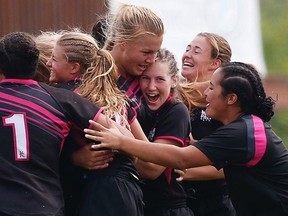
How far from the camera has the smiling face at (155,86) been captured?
19.0ft

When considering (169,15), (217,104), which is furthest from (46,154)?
(169,15)

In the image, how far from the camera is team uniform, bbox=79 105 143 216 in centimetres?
527

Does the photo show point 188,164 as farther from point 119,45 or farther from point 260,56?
point 260,56

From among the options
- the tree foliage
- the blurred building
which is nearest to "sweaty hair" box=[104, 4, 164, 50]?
the blurred building

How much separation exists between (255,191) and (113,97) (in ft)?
3.02

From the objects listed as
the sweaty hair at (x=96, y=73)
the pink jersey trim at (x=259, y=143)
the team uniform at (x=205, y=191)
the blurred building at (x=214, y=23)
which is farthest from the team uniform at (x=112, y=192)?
the blurred building at (x=214, y=23)

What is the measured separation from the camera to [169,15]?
32.8 ft

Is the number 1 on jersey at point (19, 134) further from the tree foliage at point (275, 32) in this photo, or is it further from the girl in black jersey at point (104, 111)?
the tree foliage at point (275, 32)

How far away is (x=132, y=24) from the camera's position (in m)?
5.68

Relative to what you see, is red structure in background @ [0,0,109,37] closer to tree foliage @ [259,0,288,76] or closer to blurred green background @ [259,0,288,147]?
blurred green background @ [259,0,288,147]

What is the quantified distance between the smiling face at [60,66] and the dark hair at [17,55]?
0.28 metres

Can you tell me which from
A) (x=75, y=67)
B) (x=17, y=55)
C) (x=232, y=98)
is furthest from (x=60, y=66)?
(x=232, y=98)

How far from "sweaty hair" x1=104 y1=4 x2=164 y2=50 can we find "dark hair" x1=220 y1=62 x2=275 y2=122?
46cm

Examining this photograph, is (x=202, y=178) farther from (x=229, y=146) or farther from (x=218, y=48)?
(x=218, y=48)
